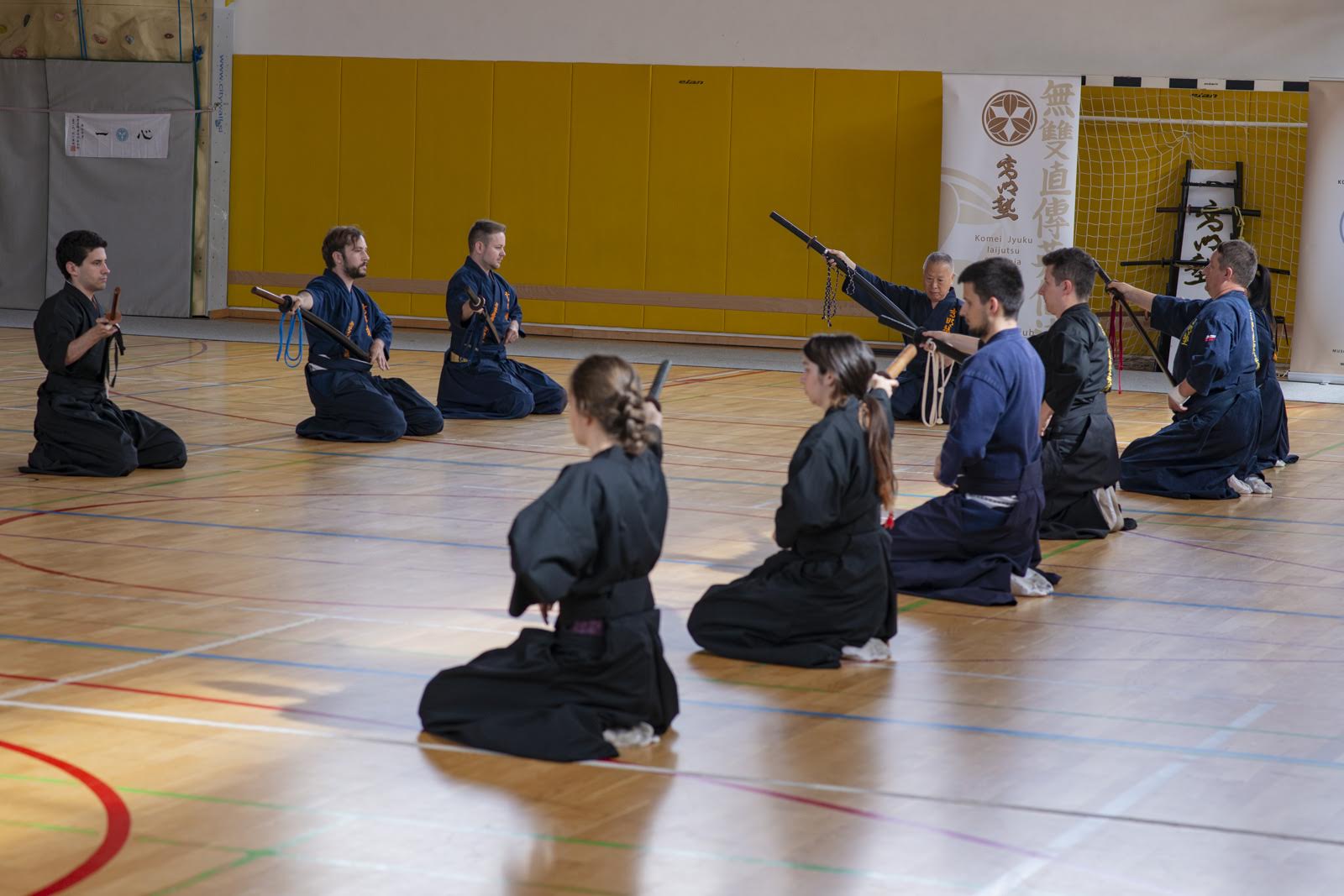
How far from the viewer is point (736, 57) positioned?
58.7 feet

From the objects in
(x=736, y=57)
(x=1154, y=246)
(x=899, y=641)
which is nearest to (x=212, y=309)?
(x=736, y=57)

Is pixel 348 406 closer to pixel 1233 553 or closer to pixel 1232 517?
pixel 1232 517

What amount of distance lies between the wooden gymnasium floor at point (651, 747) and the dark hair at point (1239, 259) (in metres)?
1.55

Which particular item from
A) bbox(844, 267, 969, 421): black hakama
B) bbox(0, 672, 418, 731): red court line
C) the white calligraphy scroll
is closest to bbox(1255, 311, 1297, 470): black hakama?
bbox(844, 267, 969, 421): black hakama

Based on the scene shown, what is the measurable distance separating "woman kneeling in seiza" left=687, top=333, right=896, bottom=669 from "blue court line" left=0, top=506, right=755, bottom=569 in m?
1.45

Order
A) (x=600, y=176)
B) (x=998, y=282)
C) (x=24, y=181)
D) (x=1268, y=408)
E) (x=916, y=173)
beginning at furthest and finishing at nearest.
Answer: (x=24, y=181) < (x=600, y=176) < (x=916, y=173) < (x=1268, y=408) < (x=998, y=282)

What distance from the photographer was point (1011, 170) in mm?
16172

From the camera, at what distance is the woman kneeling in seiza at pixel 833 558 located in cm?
542

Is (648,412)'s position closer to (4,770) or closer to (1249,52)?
(4,770)

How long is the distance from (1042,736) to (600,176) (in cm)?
1444

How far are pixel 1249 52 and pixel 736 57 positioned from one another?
5.39 metres

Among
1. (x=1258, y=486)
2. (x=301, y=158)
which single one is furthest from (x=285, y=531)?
(x=301, y=158)

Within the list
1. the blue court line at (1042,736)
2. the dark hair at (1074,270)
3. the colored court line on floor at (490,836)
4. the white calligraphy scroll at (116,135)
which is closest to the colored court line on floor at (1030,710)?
the blue court line at (1042,736)

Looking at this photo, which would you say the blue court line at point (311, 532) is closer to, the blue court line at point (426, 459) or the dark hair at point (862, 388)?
the dark hair at point (862, 388)
